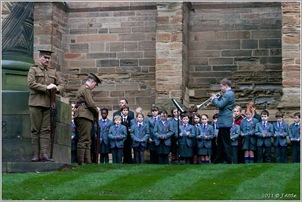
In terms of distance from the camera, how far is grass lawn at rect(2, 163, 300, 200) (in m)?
11.7

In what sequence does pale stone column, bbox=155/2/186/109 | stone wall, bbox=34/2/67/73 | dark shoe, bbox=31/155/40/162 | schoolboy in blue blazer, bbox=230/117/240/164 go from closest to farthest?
1. dark shoe, bbox=31/155/40/162
2. schoolboy in blue blazer, bbox=230/117/240/164
3. pale stone column, bbox=155/2/186/109
4. stone wall, bbox=34/2/67/73

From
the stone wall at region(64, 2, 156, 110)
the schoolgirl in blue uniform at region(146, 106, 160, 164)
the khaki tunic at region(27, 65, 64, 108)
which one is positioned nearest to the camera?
the khaki tunic at region(27, 65, 64, 108)

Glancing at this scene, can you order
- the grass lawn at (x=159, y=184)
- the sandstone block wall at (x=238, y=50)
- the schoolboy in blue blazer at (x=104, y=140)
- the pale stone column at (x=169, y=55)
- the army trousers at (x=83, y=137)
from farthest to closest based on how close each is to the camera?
1. the sandstone block wall at (x=238, y=50)
2. the pale stone column at (x=169, y=55)
3. the schoolboy in blue blazer at (x=104, y=140)
4. the army trousers at (x=83, y=137)
5. the grass lawn at (x=159, y=184)

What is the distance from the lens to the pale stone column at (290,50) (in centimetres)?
2280

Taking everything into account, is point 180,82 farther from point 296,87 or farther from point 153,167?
point 153,167

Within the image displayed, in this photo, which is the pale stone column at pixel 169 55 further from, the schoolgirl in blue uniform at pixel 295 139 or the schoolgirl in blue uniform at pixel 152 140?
the schoolgirl in blue uniform at pixel 295 139

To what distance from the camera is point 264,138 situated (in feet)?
64.6

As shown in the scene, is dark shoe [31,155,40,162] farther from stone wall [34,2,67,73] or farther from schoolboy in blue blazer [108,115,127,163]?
stone wall [34,2,67,73]

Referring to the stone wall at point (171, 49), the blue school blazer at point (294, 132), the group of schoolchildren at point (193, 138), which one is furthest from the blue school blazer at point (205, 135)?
the stone wall at point (171, 49)

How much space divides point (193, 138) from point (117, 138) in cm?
175

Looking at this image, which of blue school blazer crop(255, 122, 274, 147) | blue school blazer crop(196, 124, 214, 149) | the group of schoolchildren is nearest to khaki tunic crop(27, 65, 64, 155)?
the group of schoolchildren

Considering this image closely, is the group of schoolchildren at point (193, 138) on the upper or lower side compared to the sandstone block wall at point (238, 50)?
lower

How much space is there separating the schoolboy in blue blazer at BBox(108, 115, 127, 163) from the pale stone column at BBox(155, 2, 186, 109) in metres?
4.52

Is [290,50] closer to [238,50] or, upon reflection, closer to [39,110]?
[238,50]
